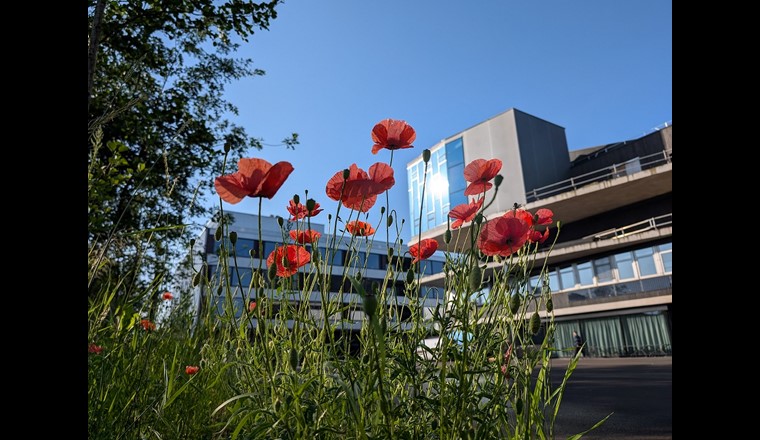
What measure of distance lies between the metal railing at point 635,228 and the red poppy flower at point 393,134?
17.8 metres

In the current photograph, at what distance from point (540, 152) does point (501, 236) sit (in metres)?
21.4

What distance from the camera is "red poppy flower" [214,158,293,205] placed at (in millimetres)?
958

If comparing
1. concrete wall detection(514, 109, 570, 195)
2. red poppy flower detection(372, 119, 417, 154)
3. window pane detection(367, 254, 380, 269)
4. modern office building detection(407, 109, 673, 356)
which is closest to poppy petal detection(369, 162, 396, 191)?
red poppy flower detection(372, 119, 417, 154)

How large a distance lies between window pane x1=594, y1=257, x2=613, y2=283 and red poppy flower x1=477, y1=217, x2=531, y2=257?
62.7ft

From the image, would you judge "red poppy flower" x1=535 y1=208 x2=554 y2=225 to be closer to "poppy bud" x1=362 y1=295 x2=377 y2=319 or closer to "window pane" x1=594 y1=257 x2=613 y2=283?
"poppy bud" x1=362 y1=295 x2=377 y2=319

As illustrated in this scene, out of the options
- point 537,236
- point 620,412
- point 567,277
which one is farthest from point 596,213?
point 537,236

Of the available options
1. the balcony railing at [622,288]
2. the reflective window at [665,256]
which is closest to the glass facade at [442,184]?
the balcony railing at [622,288]

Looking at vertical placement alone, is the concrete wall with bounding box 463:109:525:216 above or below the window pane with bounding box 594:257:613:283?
above
